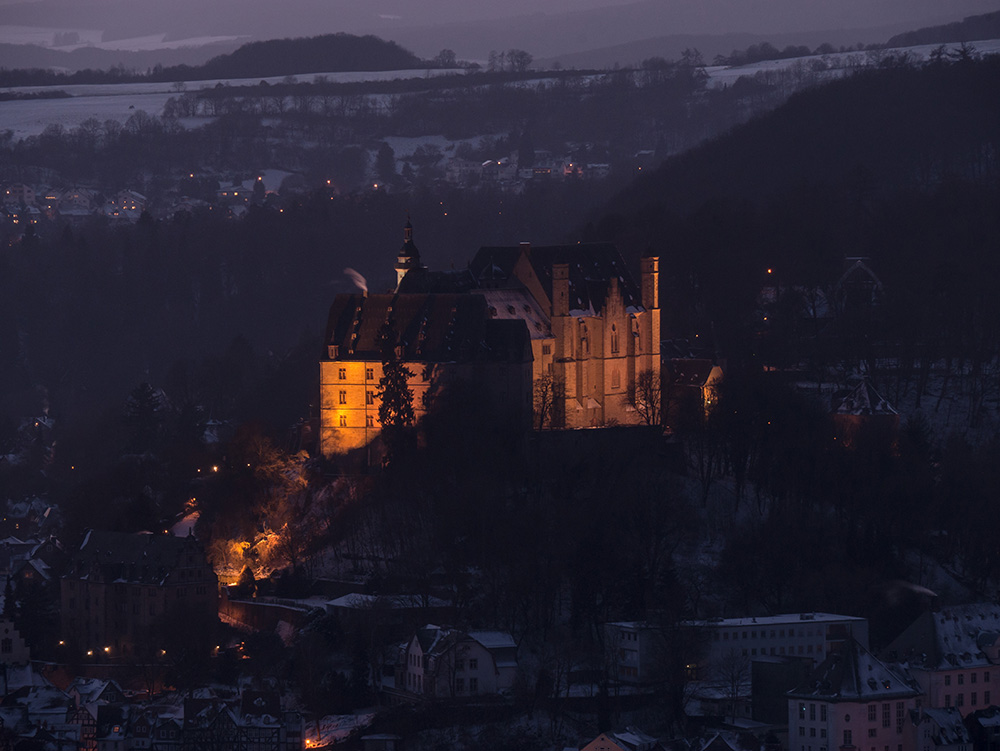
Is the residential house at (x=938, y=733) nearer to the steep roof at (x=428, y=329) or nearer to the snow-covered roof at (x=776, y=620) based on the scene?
the snow-covered roof at (x=776, y=620)

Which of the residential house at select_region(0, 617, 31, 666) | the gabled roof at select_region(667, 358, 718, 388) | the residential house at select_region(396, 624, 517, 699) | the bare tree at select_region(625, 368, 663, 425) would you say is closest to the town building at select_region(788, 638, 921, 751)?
the residential house at select_region(396, 624, 517, 699)

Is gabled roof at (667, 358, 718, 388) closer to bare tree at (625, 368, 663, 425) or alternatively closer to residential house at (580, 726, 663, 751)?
bare tree at (625, 368, 663, 425)

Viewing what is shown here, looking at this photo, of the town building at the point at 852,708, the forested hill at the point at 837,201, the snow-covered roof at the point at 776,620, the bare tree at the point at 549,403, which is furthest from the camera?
the forested hill at the point at 837,201

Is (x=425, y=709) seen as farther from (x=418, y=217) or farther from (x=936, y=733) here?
(x=418, y=217)

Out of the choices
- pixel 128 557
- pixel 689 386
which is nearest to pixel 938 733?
pixel 689 386

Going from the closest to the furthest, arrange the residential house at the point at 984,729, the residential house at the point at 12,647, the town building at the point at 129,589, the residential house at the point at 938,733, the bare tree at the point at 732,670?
the residential house at the point at 938,733 → the residential house at the point at 984,729 → the bare tree at the point at 732,670 → the residential house at the point at 12,647 → the town building at the point at 129,589

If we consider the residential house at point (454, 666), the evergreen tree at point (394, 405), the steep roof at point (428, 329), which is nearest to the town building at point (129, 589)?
the evergreen tree at point (394, 405)
